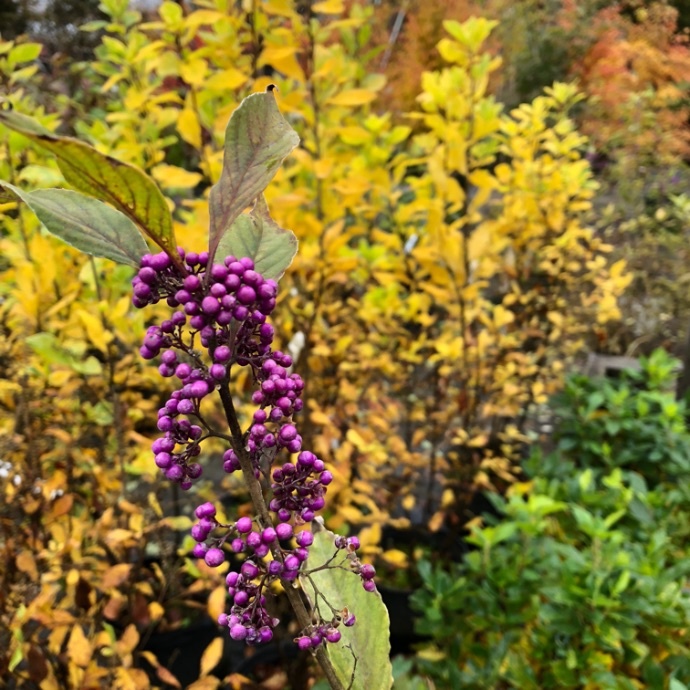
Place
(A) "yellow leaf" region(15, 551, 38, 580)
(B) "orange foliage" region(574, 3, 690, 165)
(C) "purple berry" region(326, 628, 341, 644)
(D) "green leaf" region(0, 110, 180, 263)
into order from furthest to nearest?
(B) "orange foliage" region(574, 3, 690, 165), (A) "yellow leaf" region(15, 551, 38, 580), (C) "purple berry" region(326, 628, 341, 644), (D) "green leaf" region(0, 110, 180, 263)

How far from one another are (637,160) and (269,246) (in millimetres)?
4928

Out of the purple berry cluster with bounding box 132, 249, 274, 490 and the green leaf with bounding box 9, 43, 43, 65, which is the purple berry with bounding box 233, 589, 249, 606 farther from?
the green leaf with bounding box 9, 43, 43, 65

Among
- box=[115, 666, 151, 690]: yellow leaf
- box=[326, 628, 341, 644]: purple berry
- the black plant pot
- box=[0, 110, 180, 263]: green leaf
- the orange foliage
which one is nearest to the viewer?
box=[0, 110, 180, 263]: green leaf

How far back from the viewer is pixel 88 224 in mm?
286

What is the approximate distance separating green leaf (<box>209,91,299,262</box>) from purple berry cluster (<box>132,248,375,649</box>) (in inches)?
1.0

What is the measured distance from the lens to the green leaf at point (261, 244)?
13.2 inches

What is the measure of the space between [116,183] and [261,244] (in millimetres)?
98

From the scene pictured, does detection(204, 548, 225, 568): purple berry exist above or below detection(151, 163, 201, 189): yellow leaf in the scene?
above

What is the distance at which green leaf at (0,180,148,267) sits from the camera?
10.9 inches

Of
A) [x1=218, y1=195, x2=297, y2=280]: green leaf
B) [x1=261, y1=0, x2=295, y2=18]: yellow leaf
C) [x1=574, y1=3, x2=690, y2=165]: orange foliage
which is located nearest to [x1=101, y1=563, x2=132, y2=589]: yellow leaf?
[x1=218, y1=195, x2=297, y2=280]: green leaf

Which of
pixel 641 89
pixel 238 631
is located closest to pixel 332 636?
pixel 238 631

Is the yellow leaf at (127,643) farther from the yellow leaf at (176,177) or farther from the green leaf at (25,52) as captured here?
the green leaf at (25,52)

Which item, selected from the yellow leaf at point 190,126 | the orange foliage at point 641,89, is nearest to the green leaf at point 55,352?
the yellow leaf at point 190,126

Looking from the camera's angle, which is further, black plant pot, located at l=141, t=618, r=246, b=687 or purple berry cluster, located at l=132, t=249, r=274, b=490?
black plant pot, located at l=141, t=618, r=246, b=687
